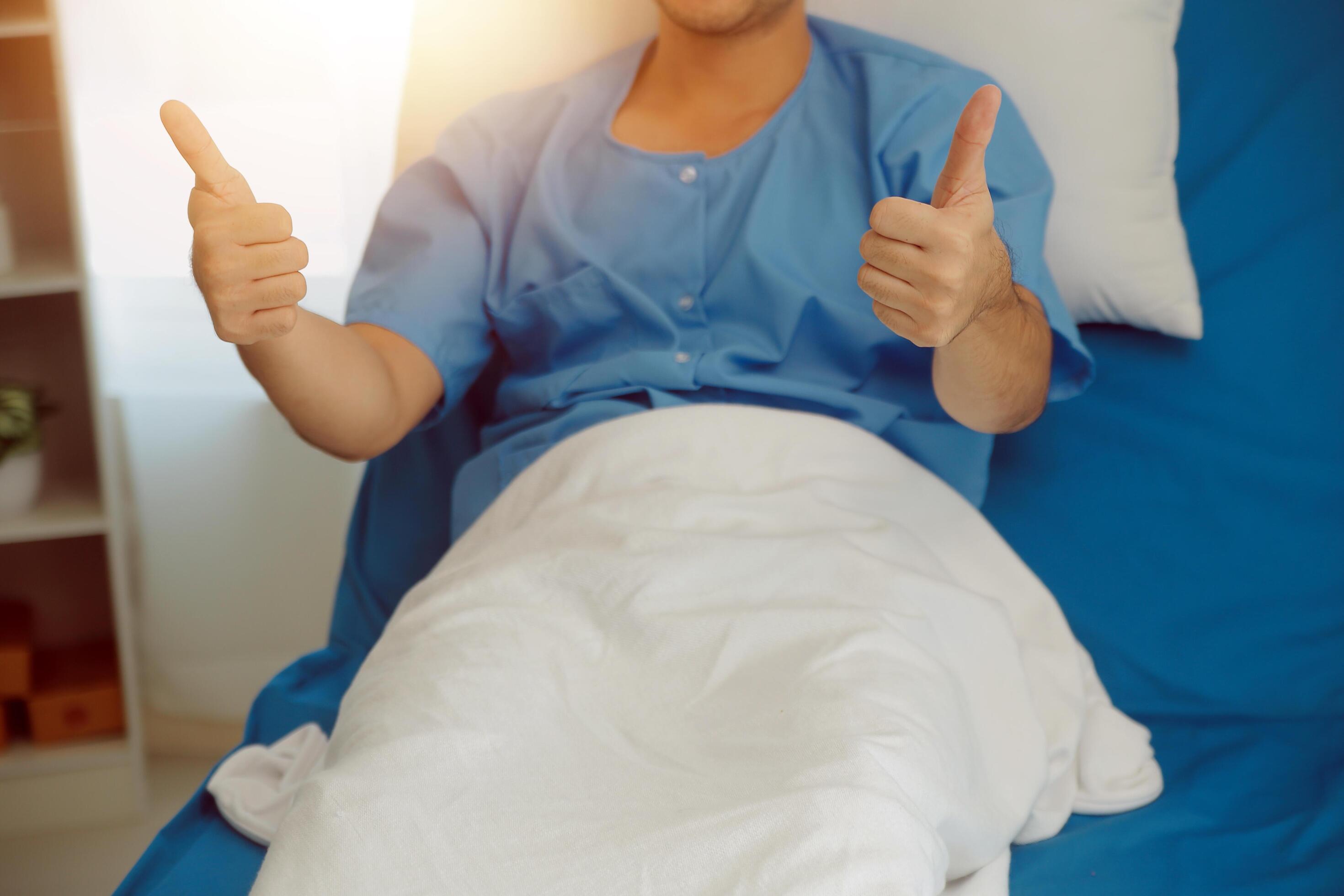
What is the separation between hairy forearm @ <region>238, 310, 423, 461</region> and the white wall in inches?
23.4

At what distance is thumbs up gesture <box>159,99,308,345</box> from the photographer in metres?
0.72

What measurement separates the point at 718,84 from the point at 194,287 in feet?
2.83

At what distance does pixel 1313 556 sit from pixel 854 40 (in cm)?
64


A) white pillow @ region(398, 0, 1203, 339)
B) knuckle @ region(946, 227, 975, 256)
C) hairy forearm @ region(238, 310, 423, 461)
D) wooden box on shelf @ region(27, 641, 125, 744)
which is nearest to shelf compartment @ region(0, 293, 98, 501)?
wooden box on shelf @ region(27, 641, 125, 744)

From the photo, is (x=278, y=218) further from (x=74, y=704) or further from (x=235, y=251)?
(x=74, y=704)

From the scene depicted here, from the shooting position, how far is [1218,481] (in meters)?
1.04

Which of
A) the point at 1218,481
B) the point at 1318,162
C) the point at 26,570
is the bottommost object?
the point at 26,570

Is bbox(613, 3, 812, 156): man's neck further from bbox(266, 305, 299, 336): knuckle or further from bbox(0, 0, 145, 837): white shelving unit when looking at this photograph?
bbox(0, 0, 145, 837): white shelving unit

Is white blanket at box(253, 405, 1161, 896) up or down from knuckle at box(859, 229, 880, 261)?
down

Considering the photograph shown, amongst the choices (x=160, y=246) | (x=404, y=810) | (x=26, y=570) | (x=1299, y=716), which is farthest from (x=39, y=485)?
(x=1299, y=716)

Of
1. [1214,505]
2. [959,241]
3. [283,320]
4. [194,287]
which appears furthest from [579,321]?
[194,287]

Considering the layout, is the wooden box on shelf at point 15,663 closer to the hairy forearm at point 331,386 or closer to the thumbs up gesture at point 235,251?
the hairy forearm at point 331,386

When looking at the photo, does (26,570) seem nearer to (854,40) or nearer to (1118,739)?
(854,40)

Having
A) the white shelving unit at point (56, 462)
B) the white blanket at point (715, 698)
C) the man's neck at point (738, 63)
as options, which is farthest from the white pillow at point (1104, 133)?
the white shelving unit at point (56, 462)
